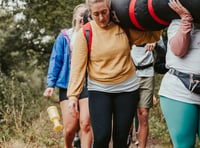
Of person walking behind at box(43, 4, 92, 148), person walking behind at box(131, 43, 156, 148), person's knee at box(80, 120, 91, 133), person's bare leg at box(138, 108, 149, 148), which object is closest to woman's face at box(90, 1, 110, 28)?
person walking behind at box(43, 4, 92, 148)

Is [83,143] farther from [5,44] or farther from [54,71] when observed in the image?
[5,44]

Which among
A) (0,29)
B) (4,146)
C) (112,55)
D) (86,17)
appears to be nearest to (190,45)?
(112,55)

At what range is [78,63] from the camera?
412 cm

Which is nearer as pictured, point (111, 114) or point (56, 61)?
point (111, 114)

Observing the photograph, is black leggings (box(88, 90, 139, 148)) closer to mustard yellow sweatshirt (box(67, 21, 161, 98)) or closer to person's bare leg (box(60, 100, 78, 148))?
mustard yellow sweatshirt (box(67, 21, 161, 98))

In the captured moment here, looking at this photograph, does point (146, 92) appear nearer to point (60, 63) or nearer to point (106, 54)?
point (60, 63)

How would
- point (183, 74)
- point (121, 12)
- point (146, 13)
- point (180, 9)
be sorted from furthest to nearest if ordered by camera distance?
point (121, 12) < point (146, 13) < point (183, 74) < point (180, 9)

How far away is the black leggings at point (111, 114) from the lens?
168 inches

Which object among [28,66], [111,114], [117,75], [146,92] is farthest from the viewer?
[28,66]

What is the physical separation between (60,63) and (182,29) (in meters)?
2.79

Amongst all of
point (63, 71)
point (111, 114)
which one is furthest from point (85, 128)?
point (111, 114)

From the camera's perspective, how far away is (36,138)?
7.39 meters

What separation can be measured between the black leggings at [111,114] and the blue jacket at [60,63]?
144 centimetres

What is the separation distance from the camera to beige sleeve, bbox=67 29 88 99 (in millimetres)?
4074
